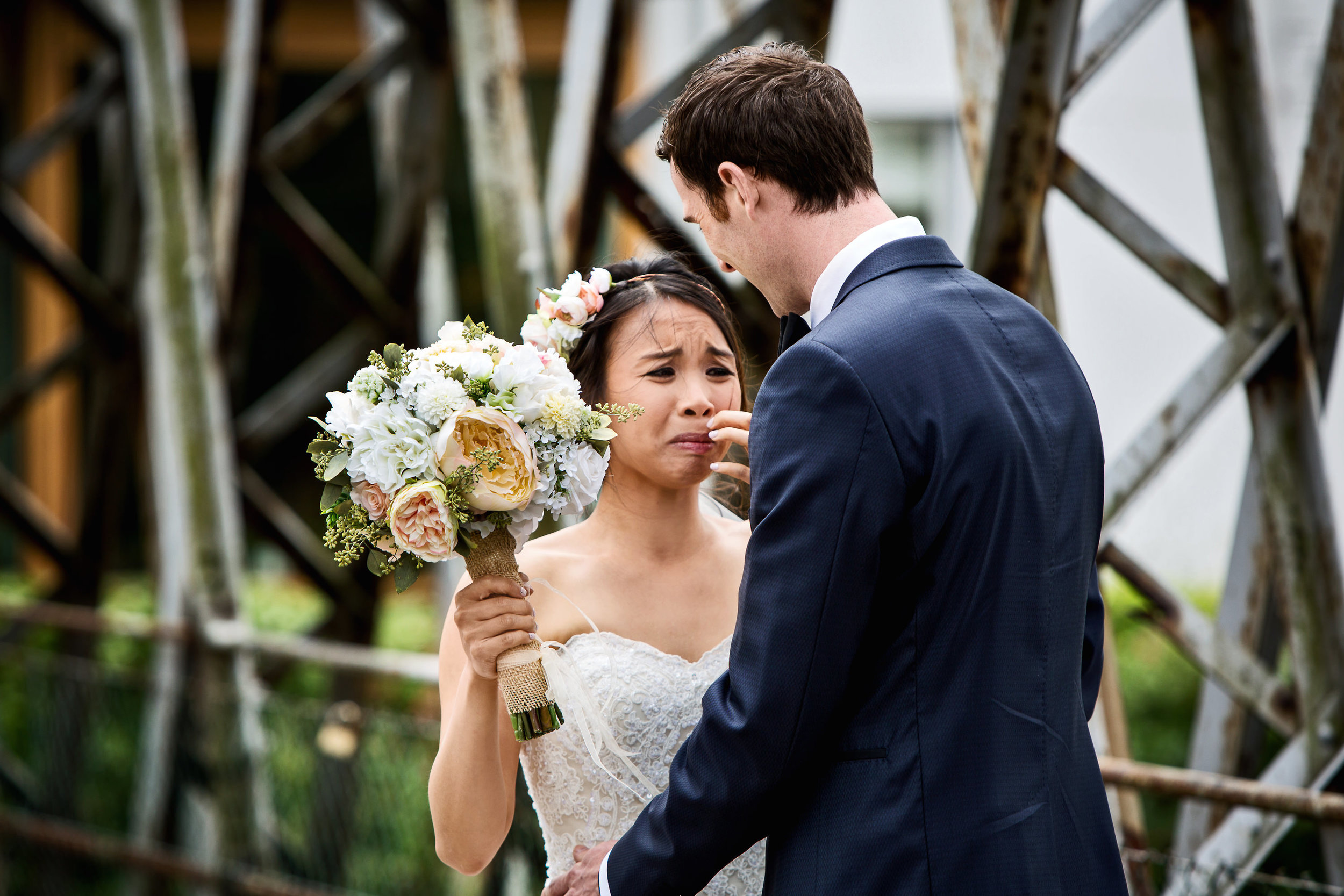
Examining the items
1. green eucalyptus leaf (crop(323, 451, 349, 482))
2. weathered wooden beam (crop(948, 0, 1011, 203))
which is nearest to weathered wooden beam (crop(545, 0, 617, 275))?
weathered wooden beam (crop(948, 0, 1011, 203))

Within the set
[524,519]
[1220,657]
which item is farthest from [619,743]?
[1220,657]

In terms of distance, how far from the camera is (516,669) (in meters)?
2.05

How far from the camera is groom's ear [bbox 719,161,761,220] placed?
1811 millimetres

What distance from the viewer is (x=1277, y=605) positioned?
3.23 metres

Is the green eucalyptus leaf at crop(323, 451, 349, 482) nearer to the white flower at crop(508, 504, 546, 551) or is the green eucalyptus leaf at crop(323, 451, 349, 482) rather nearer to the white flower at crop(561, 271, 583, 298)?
the white flower at crop(508, 504, 546, 551)

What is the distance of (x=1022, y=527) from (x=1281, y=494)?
155 centimetres

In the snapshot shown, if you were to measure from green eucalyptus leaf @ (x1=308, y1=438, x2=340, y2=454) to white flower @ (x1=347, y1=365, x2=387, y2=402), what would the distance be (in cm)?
9

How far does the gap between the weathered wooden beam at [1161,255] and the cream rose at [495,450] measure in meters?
1.55

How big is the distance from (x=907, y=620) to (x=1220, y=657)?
1632 mm

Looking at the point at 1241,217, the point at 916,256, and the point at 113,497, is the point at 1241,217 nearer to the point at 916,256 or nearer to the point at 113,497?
the point at 916,256

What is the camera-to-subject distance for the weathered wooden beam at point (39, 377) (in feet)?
18.9

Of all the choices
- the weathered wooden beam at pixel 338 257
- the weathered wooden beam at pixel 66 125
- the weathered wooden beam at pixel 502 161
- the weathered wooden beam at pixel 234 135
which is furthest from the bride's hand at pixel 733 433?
the weathered wooden beam at pixel 66 125

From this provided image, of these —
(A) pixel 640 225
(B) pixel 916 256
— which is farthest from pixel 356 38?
(B) pixel 916 256

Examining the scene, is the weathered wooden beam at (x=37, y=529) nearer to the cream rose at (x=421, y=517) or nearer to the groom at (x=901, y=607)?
the cream rose at (x=421, y=517)
